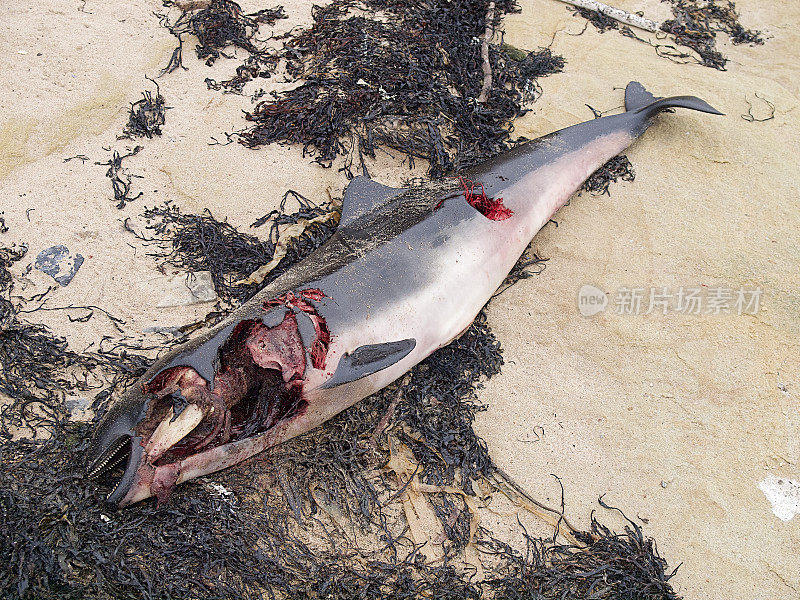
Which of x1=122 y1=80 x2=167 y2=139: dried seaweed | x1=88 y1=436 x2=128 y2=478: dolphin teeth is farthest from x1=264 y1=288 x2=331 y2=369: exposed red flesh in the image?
x1=122 y1=80 x2=167 y2=139: dried seaweed

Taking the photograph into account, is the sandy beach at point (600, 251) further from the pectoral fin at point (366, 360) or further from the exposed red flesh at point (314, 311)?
the exposed red flesh at point (314, 311)

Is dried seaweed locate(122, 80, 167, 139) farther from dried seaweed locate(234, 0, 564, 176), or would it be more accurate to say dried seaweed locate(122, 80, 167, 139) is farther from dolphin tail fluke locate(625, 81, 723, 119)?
dolphin tail fluke locate(625, 81, 723, 119)

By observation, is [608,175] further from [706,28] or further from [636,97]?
[706,28]

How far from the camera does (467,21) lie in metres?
5.83

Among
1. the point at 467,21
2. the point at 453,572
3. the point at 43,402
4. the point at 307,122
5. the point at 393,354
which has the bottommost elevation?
the point at 453,572

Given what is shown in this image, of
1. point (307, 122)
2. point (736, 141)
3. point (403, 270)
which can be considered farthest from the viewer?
point (736, 141)

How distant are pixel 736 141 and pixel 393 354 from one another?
12.2 feet

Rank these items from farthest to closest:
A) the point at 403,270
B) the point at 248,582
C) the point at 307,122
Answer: the point at 307,122
the point at 403,270
the point at 248,582

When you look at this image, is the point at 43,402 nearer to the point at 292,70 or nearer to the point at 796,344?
the point at 292,70

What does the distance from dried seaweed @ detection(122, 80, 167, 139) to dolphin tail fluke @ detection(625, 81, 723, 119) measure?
3774 millimetres

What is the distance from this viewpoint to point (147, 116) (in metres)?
4.86

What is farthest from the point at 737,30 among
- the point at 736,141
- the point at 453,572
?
the point at 453,572

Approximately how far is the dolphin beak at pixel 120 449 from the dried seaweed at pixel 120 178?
1.78 metres

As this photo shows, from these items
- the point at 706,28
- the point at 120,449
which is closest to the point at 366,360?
the point at 120,449
